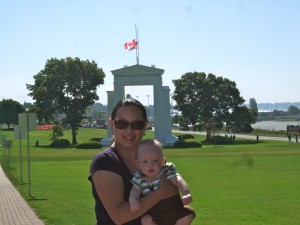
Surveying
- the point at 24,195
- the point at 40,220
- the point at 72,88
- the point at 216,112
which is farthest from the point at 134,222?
the point at 216,112

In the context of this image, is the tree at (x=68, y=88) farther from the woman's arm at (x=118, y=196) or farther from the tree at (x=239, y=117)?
the woman's arm at (x=118, y=196)

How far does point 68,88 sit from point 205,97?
24.1m

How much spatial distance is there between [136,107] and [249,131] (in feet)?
333

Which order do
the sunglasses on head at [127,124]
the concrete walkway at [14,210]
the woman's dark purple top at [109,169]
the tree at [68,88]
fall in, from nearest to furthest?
the woman's dark purple top at [109,169] → the sunglasses on head at [127,124] → the concrete walkway at [14,210] → the tree at [68,88]

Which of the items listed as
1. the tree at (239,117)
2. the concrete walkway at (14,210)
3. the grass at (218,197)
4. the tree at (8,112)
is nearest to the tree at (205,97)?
the tree at (239,117)

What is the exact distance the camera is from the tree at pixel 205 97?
88.6m

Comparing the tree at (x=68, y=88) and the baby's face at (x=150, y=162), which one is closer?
the baby's face at (x=150, y=162)

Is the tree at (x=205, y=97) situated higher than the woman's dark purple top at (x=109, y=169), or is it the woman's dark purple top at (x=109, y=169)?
the tree at (x=205, y=97)

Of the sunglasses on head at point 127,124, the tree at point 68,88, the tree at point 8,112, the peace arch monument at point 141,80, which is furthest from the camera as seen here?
the tree at point 8,112

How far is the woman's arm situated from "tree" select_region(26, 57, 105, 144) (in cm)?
7749

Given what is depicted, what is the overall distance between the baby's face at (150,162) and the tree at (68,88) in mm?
77570

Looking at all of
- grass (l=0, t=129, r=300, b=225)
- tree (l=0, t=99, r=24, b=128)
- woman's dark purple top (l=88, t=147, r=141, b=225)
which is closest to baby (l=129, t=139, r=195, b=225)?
woman's dark purple top (l=88, t=147, r=141, b=225)

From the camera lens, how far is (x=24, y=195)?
61.2 ft

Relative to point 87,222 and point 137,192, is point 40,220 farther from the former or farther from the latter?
point 137,192
